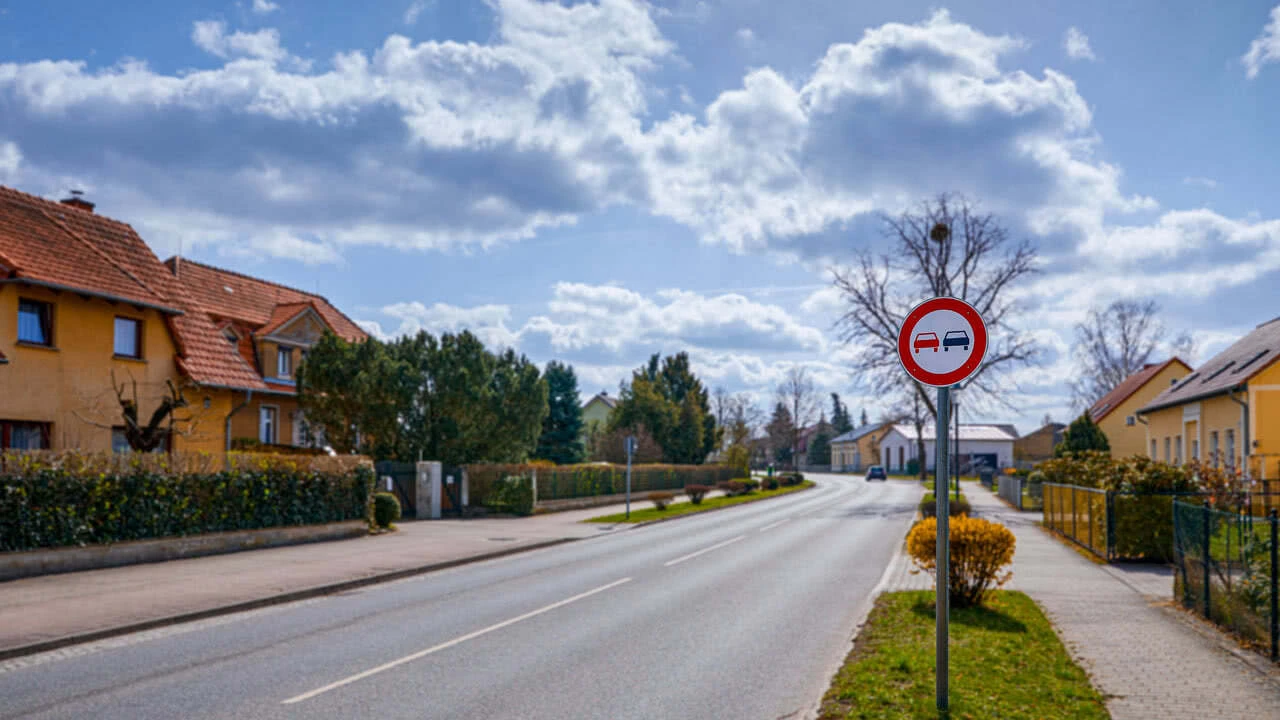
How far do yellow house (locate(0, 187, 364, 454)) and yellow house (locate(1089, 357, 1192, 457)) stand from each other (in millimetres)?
44769

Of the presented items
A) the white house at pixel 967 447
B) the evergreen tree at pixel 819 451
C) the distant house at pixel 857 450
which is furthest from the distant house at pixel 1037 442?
the evergreen tree at pixel 819 451

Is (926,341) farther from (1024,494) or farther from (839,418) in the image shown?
(839,418)

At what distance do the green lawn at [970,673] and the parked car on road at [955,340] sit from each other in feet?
8.22

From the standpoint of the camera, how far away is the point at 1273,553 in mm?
8758

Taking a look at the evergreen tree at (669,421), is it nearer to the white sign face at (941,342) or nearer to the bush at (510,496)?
the bush at (510,496)

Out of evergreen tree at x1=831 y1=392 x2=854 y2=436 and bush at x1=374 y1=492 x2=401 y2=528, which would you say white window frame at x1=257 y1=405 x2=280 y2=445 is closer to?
bush at x1=374 y1=492 x2=401 y2=528

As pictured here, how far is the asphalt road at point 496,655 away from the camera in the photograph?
7.46 m

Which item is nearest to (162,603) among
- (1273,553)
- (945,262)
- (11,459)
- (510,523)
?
(11,459)

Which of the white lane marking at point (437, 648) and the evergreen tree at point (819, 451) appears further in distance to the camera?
the evergreen tree at point (819, 451)

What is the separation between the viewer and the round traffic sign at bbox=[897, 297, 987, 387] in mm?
6555

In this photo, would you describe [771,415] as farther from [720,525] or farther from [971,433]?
[720,525]

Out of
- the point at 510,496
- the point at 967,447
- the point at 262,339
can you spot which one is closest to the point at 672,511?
the point at 510,496

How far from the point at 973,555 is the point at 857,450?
124 meters

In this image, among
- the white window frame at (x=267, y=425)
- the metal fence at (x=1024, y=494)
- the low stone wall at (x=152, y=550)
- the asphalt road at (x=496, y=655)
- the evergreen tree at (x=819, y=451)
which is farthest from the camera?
the evergreen tree at (x=819, y=451)
